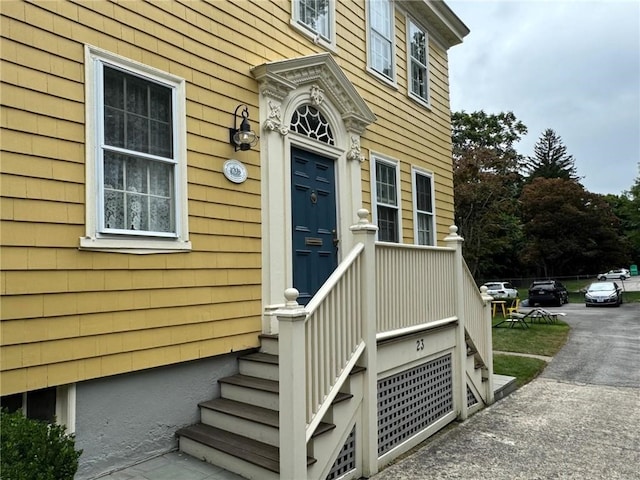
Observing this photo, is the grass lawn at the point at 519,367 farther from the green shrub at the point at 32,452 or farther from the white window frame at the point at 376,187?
the green shrub at the point at 32,452

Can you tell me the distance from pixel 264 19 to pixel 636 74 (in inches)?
591

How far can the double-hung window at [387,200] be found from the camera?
649 cm

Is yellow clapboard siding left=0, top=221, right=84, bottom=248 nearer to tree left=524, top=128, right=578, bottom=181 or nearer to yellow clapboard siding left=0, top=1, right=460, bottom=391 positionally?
yellow clapboard siding left=0, top=1, right=460, bottom=391

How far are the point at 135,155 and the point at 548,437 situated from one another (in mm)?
4854

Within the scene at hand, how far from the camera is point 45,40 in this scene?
307cm

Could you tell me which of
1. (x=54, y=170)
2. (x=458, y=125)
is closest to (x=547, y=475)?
(x=54, y=170)

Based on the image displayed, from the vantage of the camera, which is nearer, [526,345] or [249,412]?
[249,412]

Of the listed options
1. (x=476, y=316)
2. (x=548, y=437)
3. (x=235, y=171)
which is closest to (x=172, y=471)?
(x=235, y=171)

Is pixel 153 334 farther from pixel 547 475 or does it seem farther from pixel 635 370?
pixel 635 370

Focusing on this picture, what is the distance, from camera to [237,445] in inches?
130

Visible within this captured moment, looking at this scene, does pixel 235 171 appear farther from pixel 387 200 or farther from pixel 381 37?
pixel 381 37

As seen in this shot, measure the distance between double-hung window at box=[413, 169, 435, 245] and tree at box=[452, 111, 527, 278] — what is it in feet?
52.9

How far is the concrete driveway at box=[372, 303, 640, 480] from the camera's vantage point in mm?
3691

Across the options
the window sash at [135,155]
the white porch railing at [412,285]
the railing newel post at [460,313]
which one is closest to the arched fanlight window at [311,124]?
the window sash at [135,155]
